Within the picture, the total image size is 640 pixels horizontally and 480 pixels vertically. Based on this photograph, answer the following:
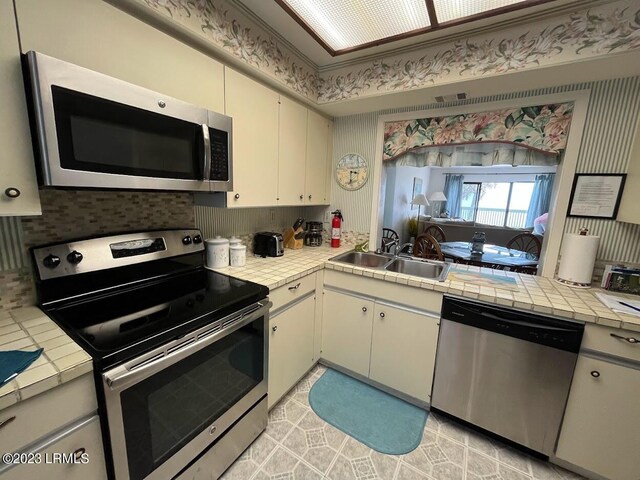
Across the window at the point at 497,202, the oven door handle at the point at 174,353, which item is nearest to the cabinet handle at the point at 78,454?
the oven door handle at the point at 174,353

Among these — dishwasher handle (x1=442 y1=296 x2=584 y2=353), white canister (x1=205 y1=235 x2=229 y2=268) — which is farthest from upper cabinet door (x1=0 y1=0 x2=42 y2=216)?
dishwasher handle (x1=442 y1=296 x2=584 y2=353)

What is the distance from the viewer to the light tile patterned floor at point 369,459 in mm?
1402

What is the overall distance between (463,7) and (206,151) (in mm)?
1490

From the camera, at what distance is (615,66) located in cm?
141

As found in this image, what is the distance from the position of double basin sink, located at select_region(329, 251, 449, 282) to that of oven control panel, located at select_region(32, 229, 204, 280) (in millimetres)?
1072

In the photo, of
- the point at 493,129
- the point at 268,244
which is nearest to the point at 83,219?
the point at 268,244

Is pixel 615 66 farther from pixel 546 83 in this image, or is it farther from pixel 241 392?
pixel 241 392

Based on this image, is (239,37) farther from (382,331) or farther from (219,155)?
(382,331)

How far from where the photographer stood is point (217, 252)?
5.61 ft

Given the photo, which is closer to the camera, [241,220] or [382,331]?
[382,331]

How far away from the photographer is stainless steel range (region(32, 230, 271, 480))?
2.94 feet

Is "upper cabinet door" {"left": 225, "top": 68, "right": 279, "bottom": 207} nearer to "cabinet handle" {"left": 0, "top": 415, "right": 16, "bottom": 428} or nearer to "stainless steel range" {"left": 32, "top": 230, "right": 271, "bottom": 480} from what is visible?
"stainless steel range" {"left": 32, "top": 230, "right": 271, "bottom": 480}

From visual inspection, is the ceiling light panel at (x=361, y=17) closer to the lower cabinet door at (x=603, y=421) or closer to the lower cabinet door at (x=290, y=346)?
the lower cabinet door at (x=290, y=346)

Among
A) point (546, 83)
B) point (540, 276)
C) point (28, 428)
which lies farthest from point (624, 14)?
point (28, 428)
